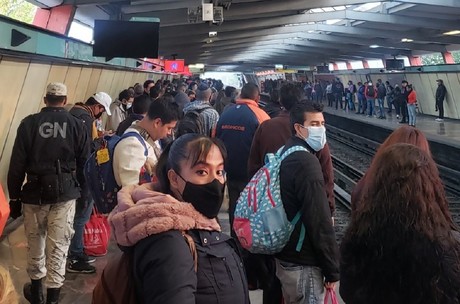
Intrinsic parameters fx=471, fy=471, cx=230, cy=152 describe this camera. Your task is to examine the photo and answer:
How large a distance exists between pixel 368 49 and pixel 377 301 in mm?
33837

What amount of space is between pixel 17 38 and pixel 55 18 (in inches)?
199

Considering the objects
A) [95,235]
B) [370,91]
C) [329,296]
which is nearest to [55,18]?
[95,235]

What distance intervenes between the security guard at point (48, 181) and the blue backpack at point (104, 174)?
22.3 inches

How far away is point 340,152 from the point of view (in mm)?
18281

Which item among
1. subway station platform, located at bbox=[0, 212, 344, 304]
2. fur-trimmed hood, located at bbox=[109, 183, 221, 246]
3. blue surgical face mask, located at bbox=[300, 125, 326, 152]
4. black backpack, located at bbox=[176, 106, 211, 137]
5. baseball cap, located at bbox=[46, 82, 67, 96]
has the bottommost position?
subway station platform, located at bbox=[0, 212, 344, 304]

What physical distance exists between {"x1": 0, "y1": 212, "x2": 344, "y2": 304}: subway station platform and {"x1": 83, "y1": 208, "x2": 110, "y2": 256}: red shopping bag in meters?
0.13

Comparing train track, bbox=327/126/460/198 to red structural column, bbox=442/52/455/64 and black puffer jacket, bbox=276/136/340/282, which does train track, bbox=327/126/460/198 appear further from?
red structural column, bbox=442/52/455/64

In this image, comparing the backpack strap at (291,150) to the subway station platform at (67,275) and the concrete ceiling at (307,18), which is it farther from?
the concrete ceiling at (307,18)

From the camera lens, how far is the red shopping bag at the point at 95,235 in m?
5.35

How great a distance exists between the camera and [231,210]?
523 centimetres

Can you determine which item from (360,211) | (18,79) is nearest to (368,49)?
(18,79)

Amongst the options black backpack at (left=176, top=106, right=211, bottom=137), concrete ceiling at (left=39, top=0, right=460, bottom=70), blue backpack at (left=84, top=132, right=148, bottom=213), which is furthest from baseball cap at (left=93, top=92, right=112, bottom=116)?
concrete ceiling at (left=39, top=0, right=460, bottom=70)

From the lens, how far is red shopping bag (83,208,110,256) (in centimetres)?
535

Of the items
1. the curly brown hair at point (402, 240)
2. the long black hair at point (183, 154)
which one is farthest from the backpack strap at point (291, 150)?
the long black hair at point (183, 154)
